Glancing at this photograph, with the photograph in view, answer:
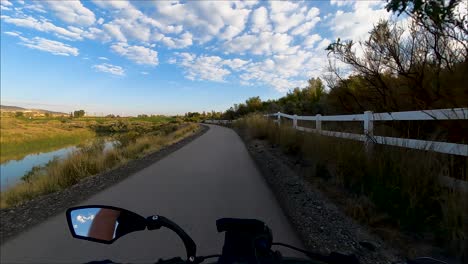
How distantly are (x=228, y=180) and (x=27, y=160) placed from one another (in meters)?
10.3

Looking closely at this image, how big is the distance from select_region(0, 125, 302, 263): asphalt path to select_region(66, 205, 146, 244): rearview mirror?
2324 millimetres

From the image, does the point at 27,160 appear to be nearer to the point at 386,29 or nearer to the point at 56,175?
the point at 56,175

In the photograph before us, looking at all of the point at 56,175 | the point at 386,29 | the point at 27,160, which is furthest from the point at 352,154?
the point at 27,160

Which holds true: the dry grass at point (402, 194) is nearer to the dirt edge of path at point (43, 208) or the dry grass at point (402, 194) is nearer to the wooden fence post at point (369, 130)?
the wooden fence post at point (369, 130)

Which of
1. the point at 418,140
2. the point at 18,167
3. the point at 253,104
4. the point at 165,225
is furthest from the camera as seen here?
the point at 253,104

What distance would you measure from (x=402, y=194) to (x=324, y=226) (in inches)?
45.7

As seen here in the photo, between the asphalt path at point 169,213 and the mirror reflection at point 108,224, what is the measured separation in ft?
7.63

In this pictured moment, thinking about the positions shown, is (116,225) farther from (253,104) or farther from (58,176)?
(253,104)

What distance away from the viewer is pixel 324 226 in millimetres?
4559

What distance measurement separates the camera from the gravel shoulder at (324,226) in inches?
146

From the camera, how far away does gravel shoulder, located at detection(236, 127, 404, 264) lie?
12.1 feet

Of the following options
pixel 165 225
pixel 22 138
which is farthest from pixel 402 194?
pixel 22 138

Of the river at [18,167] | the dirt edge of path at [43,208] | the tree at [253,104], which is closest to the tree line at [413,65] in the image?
the dirt edge of path at [43,208]

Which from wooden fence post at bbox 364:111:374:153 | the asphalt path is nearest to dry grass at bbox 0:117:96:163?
the asphalt path
